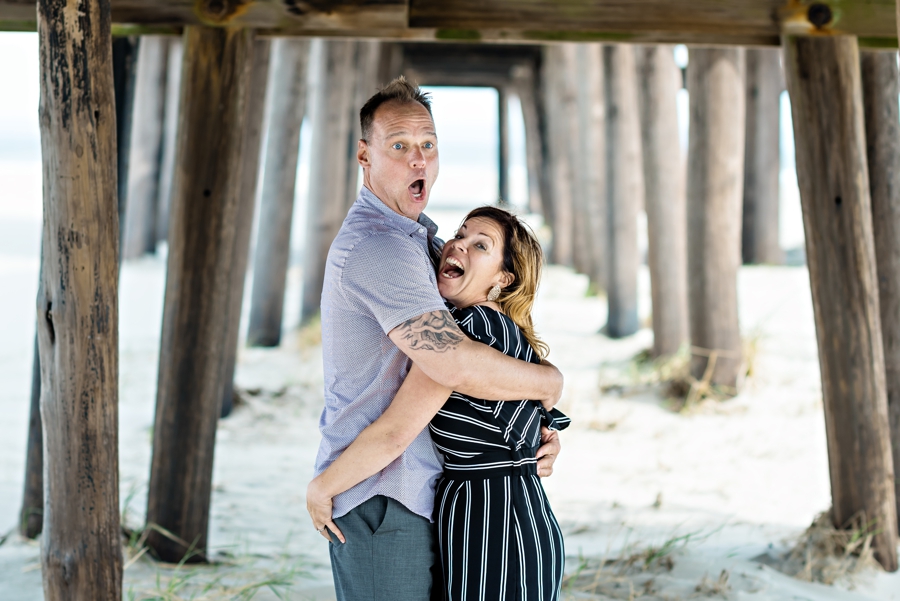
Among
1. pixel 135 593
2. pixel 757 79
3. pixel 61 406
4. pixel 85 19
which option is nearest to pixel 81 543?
pixel 61 406

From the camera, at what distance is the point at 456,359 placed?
1.84 m

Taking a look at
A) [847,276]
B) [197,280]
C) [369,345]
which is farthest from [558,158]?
[369,345]

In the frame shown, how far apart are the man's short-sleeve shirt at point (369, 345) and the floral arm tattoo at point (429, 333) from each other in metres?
0.04

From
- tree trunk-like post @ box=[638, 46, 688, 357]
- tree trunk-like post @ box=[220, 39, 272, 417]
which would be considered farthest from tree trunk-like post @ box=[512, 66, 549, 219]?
tree trunk-like post @ box=[220, 39, 272, 417]

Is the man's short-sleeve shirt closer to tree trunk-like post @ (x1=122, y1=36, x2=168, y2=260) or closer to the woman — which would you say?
the woman

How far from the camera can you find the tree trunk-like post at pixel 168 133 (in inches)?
474

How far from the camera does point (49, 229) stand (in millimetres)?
2402

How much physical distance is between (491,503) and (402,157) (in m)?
0.85

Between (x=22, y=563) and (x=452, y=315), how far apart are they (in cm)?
256

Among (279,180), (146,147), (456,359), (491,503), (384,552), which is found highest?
(146,147)

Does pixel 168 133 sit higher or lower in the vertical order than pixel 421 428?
higher

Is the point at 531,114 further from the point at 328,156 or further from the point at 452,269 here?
the point at 452,269

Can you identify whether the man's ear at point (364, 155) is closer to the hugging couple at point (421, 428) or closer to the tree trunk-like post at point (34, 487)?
the hugging couple at point (421, 428)

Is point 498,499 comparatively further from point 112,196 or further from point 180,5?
point 180,5
